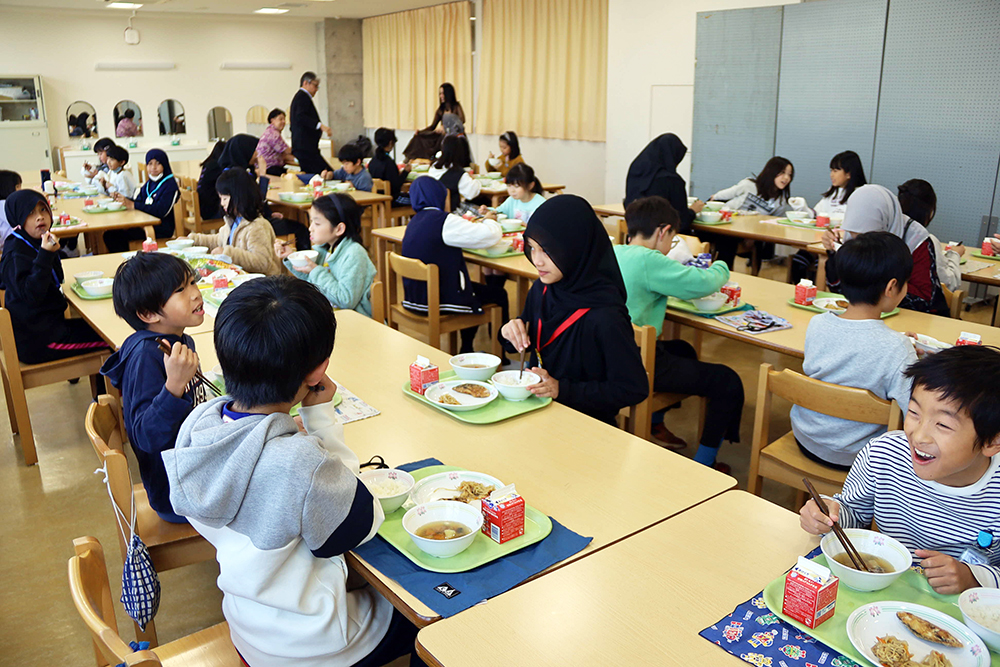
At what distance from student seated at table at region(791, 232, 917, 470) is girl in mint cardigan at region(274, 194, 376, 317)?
1944 millimetres

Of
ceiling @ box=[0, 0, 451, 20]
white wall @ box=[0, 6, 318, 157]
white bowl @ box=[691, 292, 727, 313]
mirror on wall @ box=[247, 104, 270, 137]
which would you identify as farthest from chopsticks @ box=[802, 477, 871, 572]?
mirror on wall @ box=[247, 104, 270, 137]

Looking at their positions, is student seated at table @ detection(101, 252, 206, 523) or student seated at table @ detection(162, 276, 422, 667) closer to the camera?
student seated at table @ detection(162, 276, 422, 667)

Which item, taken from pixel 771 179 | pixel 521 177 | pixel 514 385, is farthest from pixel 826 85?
pixel 514 385

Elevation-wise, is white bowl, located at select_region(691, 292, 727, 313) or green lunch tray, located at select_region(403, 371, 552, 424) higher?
white bowl, located at select_region(691, 292, 727, 313)

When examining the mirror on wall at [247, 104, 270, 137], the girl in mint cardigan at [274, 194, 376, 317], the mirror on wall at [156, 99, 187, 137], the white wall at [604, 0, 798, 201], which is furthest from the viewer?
the mirror on wall at [247, 104, 270, 137]

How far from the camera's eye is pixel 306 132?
801cm

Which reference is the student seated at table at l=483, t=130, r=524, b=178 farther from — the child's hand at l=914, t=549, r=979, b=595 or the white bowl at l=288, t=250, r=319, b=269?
the child's hand at l=914, t=549, r=979, b=595

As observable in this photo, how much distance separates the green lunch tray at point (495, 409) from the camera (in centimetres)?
197

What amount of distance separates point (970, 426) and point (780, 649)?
57cm

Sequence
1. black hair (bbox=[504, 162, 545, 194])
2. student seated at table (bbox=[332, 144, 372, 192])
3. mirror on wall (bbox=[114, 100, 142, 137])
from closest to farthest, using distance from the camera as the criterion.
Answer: black hair (bbox=[504, 162, 545, 194]) → student seated at table (bbox=[332, 144, 372, 192]) → mirror on wall (bbox=[114, 100, 142, 137])

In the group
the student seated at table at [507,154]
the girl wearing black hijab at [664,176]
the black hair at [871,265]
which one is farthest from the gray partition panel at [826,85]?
the black hair at [871,265]

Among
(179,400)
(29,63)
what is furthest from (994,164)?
(29,63)

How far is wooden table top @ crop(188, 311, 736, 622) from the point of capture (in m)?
1.54

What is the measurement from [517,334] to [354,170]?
200 inches
